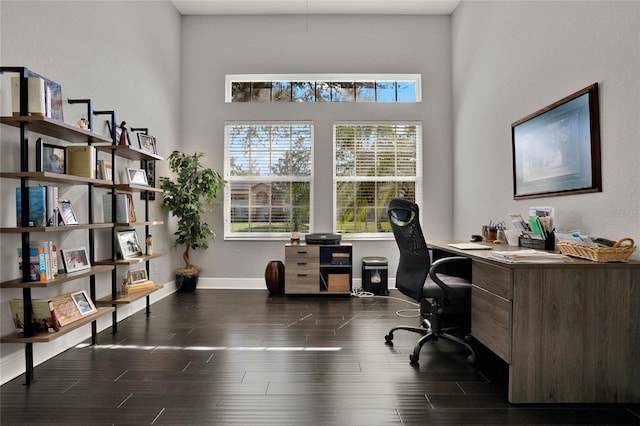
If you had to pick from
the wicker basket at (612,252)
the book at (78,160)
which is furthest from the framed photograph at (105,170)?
the wicker basket at (612,252)

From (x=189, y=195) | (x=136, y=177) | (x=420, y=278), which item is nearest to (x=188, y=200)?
(x=189, y=195)

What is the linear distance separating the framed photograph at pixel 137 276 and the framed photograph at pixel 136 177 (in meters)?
0.83

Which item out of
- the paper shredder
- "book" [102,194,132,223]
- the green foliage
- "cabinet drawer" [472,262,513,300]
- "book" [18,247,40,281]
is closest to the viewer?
"cabinet drawer" [472,262,513,300]

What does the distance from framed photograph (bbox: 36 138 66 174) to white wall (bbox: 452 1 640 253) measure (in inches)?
136

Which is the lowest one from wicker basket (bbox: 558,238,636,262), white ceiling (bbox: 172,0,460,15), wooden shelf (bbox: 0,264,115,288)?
wooden shelf (bbox: 0,264,115,288)

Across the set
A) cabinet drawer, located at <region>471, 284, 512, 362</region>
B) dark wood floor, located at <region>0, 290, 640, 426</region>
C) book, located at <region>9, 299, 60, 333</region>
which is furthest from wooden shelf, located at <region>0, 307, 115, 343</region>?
cabinet drawer, located at <region>471, 284, 512, 362</region>

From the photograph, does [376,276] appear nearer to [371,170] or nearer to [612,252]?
[371,170]

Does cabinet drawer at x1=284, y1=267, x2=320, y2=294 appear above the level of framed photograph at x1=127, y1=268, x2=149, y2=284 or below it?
below

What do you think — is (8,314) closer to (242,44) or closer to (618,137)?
(618,137)

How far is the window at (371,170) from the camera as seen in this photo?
16.1 ft

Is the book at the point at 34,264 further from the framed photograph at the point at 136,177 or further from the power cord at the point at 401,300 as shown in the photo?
the power cord at the point at 401,300

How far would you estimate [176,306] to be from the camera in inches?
153

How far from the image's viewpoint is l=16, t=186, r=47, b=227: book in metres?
2.09

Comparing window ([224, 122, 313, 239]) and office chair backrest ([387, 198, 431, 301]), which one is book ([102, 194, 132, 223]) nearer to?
window ([224, 122, 313, 239])
